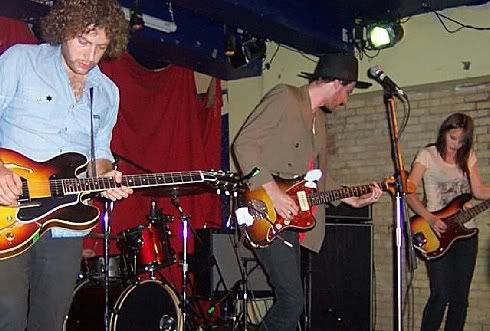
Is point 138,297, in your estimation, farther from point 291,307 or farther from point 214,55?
point 214,55

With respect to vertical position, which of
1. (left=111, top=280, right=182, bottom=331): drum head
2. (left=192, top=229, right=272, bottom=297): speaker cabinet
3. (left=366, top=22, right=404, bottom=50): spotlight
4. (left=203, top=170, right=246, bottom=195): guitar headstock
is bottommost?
(left=111, top=280, right=182, bottom=331): drum head

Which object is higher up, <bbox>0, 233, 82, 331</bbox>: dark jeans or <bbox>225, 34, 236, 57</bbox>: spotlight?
<bbox>225, 34, 236, 57</bbox>: spotlight

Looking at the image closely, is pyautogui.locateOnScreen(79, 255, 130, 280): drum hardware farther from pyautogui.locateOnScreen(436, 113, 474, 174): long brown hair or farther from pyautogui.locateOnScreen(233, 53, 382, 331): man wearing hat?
pyautogui.locateOnScreen(436, 113, 474, 174): long brown hair

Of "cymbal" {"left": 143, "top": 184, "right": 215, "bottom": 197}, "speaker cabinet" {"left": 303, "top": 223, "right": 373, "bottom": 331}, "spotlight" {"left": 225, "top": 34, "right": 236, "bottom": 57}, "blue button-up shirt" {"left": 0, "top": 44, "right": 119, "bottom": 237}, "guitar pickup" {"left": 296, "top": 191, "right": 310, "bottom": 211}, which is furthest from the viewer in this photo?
"spotlight" {"left": 225, "top": 34, "right": 236, "bottom": 57}

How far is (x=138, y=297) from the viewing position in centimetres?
514

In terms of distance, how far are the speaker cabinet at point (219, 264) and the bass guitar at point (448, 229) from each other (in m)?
1.50

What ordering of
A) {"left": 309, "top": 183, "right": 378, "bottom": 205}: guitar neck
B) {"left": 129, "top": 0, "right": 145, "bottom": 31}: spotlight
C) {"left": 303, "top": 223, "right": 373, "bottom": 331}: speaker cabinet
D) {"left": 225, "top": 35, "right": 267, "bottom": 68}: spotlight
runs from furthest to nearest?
{"left": 225, "top": 35, "right": 267, "bottom": 68}: spotlight < {"left": 303, "top": 223, "right": 373, "bottom": 331}: speaker cabinet < {"left": 129, "top": 0, "right": 145, "bottom": 31}: spotlight < {"left": 309, "top": 183, "right": 378, "bottom": 205}: guitar neck

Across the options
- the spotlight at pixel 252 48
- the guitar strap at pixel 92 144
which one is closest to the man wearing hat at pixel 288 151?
the guitar strap at pixel 92 144

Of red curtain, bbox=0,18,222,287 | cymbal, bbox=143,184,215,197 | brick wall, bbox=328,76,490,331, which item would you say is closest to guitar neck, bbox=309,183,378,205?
cymbal, bbox=143,184,215,197

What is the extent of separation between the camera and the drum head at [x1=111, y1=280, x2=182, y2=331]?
16.7 ft

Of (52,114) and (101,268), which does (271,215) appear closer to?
(52,114)

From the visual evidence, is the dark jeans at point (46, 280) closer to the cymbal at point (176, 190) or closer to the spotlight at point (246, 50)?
the cymbal at point (176, 190)

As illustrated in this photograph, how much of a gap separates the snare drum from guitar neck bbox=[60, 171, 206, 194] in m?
1.97

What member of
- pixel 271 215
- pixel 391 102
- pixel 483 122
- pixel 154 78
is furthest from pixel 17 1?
pixel 483 122
